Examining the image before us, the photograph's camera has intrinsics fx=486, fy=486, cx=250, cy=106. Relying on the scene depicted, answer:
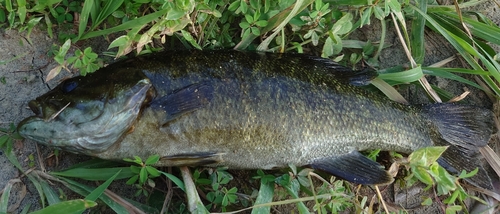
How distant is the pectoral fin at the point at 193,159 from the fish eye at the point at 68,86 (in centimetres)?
64

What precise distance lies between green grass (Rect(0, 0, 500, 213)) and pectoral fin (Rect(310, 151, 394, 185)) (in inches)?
3.2

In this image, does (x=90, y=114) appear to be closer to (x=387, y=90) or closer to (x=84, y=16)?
(x=84, y=16)

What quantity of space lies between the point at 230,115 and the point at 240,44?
60cm

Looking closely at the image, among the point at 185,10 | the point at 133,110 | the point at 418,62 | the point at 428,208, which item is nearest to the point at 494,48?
the point at 418,62

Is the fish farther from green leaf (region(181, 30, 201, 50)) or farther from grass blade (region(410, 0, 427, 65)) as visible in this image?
grass blade (region(410, 0, 427, 65))

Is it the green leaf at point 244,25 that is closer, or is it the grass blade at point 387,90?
the green leaf at point 244,25

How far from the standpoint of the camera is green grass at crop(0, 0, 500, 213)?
280 centimetres

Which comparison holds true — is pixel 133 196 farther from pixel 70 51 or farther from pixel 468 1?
pixel 468 1

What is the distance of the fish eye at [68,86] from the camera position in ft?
8.89

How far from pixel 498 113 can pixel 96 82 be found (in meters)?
2.77

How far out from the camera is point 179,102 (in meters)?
2.66

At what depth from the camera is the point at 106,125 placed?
2.58 meters

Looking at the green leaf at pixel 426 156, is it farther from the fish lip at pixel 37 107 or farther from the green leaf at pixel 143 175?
the fish lip at pixel 37 107

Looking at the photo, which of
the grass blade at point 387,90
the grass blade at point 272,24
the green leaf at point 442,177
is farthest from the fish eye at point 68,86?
the green leaf at point 442,177
